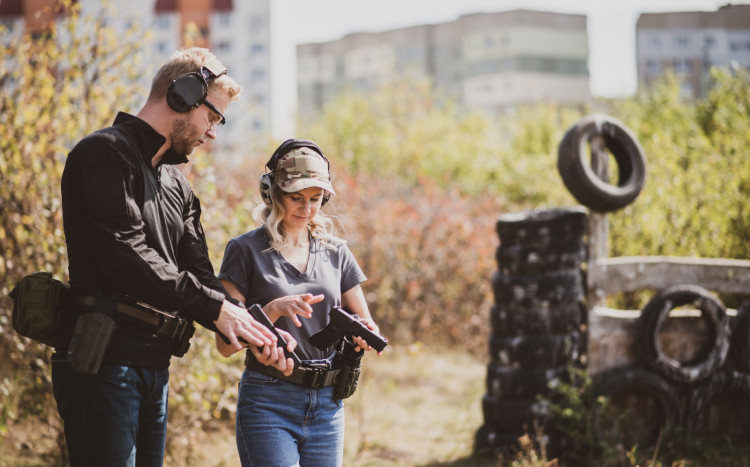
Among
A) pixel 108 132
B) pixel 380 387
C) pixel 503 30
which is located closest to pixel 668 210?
pixel 380 387

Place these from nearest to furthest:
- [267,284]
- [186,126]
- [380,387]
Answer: [186,126] → [267,284] → [380,387]

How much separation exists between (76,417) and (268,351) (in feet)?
2.20

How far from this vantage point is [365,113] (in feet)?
92.0

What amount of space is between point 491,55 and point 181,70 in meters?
78.0

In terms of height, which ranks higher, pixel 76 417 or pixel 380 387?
pixel 76 417

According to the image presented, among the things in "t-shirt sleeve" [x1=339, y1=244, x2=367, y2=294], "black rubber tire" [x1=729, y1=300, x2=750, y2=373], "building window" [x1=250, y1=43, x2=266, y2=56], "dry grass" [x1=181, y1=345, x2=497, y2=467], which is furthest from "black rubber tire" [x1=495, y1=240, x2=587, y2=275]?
"building window" [x1=250, y1=43, x2=266, y2=56]

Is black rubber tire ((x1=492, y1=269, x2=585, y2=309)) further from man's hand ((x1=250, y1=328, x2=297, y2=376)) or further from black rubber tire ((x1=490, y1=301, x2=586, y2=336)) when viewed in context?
man's hand ((x1=250, y1=328, x2=297, y2=376))

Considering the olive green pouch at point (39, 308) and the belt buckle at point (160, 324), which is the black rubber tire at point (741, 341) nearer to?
the belt buckle at point (160, 324)

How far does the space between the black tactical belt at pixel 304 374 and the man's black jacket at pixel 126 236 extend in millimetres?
394

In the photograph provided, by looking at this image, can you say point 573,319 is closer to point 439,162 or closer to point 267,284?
point 267,284

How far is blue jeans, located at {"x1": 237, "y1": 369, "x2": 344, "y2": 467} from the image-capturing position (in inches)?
116

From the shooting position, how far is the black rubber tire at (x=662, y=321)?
18.3 feet

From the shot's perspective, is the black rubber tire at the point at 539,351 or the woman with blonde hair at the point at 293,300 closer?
the woman with blonde hair at the point at 293,300

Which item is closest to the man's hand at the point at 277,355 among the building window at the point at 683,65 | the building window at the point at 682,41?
the building window at the point at 683,65
